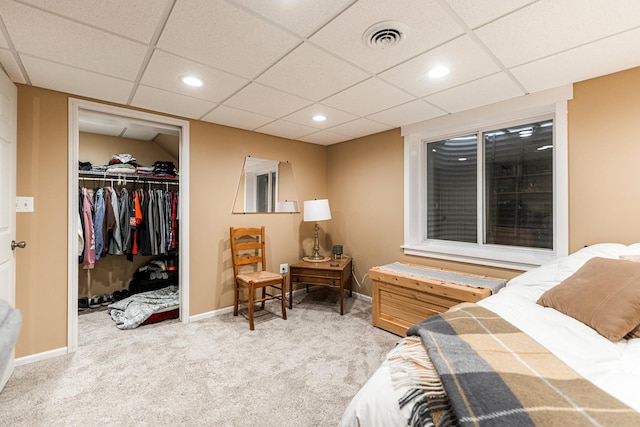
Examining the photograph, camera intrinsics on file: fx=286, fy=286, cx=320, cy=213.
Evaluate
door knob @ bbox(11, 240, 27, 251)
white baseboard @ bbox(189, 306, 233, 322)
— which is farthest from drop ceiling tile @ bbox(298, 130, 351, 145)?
door knob @ bbox(11, 240, 27, 251)

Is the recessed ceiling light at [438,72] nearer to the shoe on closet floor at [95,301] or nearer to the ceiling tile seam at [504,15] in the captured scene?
the ceiling tile seam at [504,15]

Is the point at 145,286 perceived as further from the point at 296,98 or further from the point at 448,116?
the point at 448,116

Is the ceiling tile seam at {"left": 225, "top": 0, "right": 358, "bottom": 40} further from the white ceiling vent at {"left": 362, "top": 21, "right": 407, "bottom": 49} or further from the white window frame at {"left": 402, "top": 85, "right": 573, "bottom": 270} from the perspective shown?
the white window frame at {"left": 402, "top": 85, "right": 573, "bottom": 270}

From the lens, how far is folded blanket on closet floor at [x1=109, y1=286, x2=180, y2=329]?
297 centimetres

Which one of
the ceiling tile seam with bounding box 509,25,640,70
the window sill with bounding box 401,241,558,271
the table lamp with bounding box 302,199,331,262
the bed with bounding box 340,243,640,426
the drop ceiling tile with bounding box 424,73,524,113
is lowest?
the bed with bounding box 340,243,640,426

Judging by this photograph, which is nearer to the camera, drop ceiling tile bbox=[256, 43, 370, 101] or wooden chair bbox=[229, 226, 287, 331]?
drop ceiling tile bbox=[256, 43, 370, 101]

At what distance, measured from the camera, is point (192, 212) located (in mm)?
3133

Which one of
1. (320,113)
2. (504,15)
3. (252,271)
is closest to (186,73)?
(320,113)

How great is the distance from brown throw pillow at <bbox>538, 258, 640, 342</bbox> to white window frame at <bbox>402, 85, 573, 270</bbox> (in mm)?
930

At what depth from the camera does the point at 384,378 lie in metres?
0.96

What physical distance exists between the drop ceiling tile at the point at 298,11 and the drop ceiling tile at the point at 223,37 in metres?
0.06

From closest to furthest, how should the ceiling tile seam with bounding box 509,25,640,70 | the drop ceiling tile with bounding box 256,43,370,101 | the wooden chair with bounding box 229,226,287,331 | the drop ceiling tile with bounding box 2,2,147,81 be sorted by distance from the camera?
1. the drop ceiling tile with bounding box 2,2,147,81
2. the ceiling tile seam with bounding box 509,25,640,70
3. the drop ceiling tile with bounding box 256,43,370,101
4. the wooden chair with bounding box 229,226,287,331

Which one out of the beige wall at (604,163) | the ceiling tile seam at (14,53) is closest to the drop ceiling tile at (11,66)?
the ceiling tile seam at (14,53)

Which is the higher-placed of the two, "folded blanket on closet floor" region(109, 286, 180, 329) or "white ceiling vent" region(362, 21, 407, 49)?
"white ceiling vent" region(362, 21, 407, 49)
